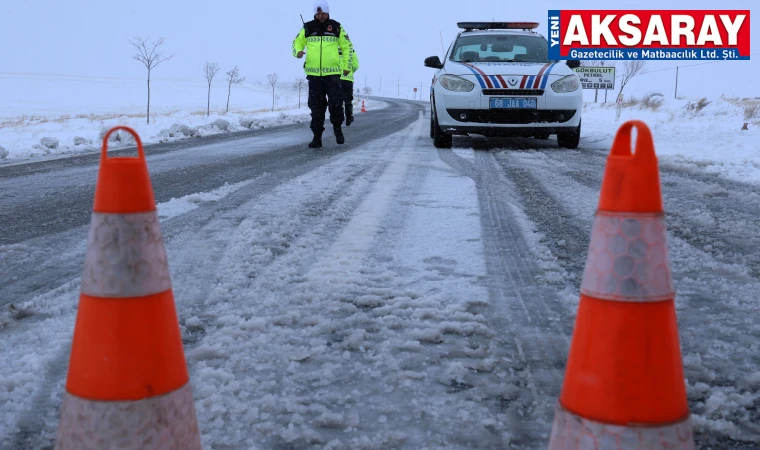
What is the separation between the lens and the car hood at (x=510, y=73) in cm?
816

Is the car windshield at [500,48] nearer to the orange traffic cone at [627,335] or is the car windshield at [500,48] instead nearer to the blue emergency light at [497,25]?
the blue emergency light at [497,25]

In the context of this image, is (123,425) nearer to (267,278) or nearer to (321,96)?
(267,278)

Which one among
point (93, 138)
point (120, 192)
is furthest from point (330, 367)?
point (93, 138)

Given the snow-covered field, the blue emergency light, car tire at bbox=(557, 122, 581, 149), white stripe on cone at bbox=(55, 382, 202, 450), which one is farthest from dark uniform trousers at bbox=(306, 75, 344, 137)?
white stripe on cone at bbox=(55, 382, 202, 450)

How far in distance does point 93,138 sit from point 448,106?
6.40m

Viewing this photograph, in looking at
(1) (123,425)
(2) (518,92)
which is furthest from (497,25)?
(1) (123,425)

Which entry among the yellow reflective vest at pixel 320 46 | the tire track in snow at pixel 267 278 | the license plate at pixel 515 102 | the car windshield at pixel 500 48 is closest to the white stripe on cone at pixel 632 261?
the tire track in snow at pixel 267 278

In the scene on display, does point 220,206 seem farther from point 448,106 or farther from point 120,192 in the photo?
point 448,106

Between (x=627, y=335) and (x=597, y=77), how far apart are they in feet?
67.8

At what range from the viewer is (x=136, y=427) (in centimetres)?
135

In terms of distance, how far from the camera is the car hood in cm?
816

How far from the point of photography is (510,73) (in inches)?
324

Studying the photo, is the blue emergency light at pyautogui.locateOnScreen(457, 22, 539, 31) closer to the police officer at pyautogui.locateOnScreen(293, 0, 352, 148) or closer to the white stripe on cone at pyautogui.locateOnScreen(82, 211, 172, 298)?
the police officer at pyautogui.locateOnScreen(293, 0, 352, 148)

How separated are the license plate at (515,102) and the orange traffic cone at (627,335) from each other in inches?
274
